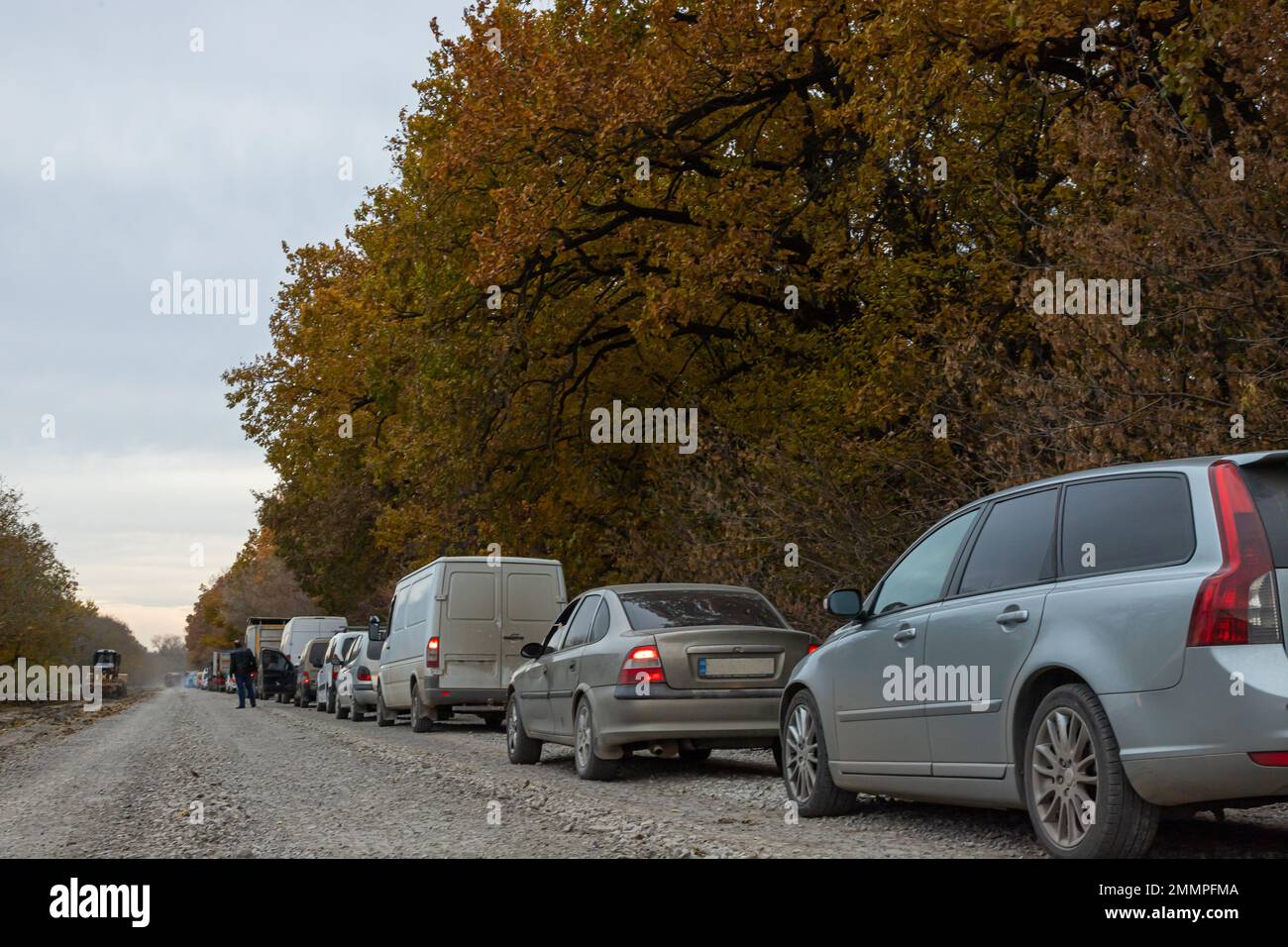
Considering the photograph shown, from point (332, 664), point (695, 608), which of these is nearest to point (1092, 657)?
point (695, 608)

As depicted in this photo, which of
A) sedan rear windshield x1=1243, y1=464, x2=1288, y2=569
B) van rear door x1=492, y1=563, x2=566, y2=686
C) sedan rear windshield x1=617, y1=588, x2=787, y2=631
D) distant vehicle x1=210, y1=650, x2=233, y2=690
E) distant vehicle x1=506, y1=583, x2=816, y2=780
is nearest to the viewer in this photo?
sedan rear windshield x1=1243, y1=464, x2=1288, y2=569

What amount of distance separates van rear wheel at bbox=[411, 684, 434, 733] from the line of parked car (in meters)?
9.77

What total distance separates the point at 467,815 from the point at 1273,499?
571 cm

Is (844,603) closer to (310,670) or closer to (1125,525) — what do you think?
(1125,525)

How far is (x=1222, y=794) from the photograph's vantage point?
5809 millimetres

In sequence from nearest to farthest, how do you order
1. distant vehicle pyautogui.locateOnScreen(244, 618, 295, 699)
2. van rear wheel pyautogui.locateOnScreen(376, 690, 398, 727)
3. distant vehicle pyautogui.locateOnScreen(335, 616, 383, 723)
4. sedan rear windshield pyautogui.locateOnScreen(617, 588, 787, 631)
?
sedan rear windshield pyautogui.locateOnScreen(617, 588, 787, 631)
van rear wheel pyautogui.locateOnScreen(376, 690, 398, 727)
distant vehicle pyautogui.locateOnScreen(335, 616, 383, 723)
distant vehicle pyautogui.locateOnScreen(244, 618, 295, 699)

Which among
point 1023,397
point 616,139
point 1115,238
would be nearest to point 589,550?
point 616,139

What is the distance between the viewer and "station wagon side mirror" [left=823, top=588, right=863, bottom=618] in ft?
28.0

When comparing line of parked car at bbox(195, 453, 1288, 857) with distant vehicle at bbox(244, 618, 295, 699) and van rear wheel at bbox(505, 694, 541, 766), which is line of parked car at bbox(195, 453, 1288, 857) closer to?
van rear wheel at bbox(505, 694, 541, 766)

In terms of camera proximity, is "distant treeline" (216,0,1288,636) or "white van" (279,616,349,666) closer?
"distant treeline" (216,0,1288,636)

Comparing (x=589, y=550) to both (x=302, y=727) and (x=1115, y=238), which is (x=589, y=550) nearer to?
(x=302, y=727)

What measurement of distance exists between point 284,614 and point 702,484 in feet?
262

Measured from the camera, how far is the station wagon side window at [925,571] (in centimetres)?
803

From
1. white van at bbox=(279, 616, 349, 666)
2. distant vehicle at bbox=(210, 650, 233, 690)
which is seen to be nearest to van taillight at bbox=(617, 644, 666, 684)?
white van at bbox=(279, 616, 349, 666)
